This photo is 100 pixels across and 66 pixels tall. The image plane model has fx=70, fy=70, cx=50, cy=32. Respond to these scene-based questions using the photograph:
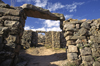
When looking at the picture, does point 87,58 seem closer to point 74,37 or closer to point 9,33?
point 74,37

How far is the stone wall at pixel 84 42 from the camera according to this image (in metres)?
2.98

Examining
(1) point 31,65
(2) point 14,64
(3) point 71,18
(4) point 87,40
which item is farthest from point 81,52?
(2) point 14,64

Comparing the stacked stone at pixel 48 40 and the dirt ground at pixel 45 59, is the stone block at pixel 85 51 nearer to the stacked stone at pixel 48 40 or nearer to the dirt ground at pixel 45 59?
the dirt ground at pixel 45 59

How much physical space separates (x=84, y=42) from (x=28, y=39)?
7.57 m

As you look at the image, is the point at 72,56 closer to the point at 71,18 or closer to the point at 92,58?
the point at 92,58

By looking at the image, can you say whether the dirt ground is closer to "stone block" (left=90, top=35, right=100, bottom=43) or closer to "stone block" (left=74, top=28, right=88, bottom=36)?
"stone block" (left=74, top=28, right=88, bottom=36)

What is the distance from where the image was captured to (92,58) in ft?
9.95

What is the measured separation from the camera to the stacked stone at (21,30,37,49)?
907cm

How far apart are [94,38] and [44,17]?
3942mm

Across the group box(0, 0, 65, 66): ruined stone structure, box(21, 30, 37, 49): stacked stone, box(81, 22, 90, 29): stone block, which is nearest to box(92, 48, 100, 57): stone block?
box(81, 22, 90, 29): stone block

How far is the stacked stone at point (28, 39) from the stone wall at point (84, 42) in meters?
6.99

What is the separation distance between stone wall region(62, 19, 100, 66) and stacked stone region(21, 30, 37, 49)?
699cm

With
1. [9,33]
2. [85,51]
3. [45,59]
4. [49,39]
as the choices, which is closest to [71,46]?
[85,51]

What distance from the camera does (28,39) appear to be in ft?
30.7
